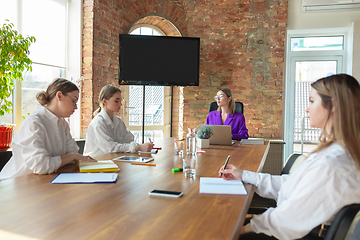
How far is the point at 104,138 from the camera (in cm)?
262

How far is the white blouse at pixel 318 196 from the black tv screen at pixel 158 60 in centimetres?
342

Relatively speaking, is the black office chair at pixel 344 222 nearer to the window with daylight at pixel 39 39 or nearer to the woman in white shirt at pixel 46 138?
the woman in white shirt at pixel 46 138

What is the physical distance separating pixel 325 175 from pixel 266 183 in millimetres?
503

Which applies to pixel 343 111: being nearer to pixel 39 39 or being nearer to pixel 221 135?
pixel 221 135

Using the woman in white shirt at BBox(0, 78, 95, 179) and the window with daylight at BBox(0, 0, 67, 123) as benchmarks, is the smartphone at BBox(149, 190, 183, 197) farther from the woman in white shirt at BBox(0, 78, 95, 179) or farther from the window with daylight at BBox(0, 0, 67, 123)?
the window with daylight at BBox(0, 0, 67, 123)

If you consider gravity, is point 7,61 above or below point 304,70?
below

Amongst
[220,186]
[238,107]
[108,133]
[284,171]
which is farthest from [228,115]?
[220,186]

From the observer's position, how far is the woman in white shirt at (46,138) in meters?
1.71

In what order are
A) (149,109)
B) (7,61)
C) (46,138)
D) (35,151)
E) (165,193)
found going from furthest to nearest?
(149,109)
(7,61)
(46,138)
(35,151)
(165,193)

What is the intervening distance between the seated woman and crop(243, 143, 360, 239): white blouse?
2.75 meters

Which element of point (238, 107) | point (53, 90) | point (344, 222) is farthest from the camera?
point (238, 107)

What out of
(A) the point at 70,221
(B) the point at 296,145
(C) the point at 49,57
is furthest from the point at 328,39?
(A) the point at 70,221

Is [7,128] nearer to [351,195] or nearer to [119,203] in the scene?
[119,203]

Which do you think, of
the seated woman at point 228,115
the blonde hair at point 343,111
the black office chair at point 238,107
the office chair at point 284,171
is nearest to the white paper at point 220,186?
the office chair at point 284,171
